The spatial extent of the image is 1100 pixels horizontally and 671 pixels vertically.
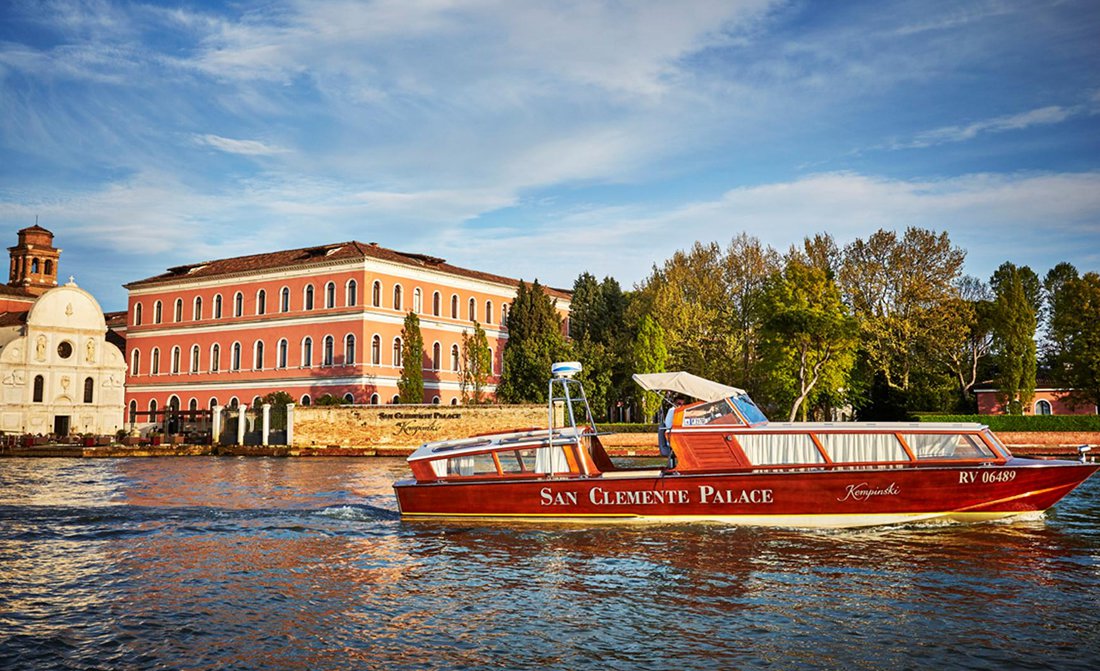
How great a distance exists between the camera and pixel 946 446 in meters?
15.3

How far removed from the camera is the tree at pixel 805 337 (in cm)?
4150

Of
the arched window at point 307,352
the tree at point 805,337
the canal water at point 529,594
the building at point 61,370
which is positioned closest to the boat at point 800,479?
the canal water at point 529,594

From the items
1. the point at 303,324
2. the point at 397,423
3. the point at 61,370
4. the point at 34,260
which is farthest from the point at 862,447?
the point at 34,260

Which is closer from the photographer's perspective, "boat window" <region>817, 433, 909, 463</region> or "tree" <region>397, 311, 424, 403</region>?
"boat window" <region>817, 433, 909, 463</region>

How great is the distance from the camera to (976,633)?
29.7 ft

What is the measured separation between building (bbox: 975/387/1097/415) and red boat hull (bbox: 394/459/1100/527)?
34671mm

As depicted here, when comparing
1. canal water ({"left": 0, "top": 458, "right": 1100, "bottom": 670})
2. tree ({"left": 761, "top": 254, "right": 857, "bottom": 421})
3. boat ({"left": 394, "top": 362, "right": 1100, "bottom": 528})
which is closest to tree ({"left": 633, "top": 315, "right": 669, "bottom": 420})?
tree ({"left": 761, "top": 254, "right": 857, "bottom": 421})

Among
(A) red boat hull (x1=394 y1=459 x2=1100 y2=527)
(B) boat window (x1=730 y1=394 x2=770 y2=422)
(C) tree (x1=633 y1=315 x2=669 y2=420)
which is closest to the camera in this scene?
(A) red boat hull (x1=394 y1=459 x2=1100 y2=527)

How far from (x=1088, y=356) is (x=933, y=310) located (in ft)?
24.7

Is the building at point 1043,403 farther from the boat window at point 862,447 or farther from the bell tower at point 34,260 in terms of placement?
the bell tower at point 34,260

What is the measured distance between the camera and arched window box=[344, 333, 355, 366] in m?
53.1

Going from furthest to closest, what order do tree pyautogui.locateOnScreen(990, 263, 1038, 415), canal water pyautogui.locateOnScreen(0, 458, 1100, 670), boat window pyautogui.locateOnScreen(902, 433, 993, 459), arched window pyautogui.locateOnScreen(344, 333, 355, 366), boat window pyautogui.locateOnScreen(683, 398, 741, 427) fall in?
arched window pyautogui.locateOnScreen(344, 333, 355, 366)
tree pyautogui.locateOnScreen(990, 263, 1038, 415)
boat window pyautogui.locateOnScreen(683, 398, 741, 427)
boat window pyautogui.locateOnScreen(902, 433, 993, 459)
canal water pyautogui.locateOnScreen(0, 458, 1100, 670)

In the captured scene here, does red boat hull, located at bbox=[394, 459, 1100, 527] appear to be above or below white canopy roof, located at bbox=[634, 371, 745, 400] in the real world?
below

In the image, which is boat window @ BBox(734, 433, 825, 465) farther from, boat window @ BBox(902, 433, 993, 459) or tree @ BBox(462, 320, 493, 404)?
tree @ BBox(462, 320, 493, 404)
